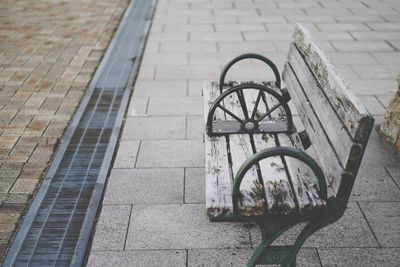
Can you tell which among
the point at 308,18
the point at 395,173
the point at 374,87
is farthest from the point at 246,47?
the point at 395,173

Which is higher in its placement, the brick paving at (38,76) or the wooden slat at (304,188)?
the wooden slat at (304,188)

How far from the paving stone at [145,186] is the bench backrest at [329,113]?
1.11 m

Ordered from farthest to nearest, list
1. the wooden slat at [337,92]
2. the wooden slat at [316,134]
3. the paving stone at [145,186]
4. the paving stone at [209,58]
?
the paving stone at [209,58] < the paving stone at [145,186] < the wooden slat at [316,134] < the wooden slat at [337,92]

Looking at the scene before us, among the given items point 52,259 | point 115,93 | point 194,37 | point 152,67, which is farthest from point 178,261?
point 194,37

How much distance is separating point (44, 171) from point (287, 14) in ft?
17.4

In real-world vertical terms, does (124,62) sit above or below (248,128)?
below

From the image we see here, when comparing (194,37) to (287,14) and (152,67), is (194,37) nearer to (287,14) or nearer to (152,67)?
(152,67)

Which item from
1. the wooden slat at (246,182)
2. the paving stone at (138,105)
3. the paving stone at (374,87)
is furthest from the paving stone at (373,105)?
the paving stone at (138,105)

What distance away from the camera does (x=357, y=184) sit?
130 inches

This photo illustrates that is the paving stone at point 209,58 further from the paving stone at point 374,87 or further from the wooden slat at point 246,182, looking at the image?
the wooden slat at point 246,182

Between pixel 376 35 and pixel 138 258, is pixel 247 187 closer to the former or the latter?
pixel 138 258

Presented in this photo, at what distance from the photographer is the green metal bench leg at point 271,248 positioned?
88.9 inches

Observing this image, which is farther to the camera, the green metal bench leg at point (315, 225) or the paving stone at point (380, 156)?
the paving stone at point (380, 156)

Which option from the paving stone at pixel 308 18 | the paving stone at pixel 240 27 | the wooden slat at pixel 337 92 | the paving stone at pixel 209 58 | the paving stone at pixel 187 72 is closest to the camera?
the wooden slat at pixel 337 92
